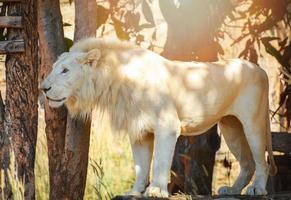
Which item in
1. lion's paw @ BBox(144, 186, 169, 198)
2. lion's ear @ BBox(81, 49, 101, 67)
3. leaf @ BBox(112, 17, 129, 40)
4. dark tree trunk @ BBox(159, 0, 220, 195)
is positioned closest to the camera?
lion's paw @ BBox(144, 186, 169, 198)

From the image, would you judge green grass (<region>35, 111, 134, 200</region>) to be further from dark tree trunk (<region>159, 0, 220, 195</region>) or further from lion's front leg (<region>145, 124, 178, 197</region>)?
lion's front leg (<region>145, 124, 178, 197</region>)

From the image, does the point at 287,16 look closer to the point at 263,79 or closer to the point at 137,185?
A: the point at 263,79

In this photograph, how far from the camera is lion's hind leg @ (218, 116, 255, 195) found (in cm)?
711

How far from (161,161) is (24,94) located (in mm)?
1228

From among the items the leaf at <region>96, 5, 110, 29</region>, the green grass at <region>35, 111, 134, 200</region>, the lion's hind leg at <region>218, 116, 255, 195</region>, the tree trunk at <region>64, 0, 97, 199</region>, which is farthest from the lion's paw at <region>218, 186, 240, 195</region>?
the leaf at <region>96, 5, 110, 29</region>

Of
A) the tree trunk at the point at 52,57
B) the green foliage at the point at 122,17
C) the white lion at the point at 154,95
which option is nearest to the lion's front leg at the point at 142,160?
the white lion at the point at 154,95

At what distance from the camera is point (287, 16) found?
28.4 feet

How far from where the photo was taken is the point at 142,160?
6.52 metres

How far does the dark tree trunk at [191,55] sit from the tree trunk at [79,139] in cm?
146

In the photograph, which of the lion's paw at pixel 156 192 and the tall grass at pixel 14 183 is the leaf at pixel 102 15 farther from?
the lion's paw at pixel 156 192

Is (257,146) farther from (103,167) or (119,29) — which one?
(103,167)

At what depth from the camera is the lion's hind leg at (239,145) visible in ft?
23.3

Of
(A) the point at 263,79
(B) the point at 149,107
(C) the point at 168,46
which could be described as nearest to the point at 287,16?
(C) the point at 168,46

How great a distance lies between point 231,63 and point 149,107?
989 millimetres
